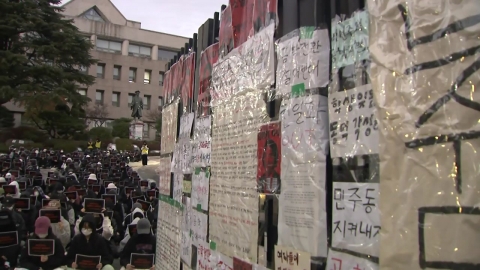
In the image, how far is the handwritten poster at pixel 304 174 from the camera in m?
1.89

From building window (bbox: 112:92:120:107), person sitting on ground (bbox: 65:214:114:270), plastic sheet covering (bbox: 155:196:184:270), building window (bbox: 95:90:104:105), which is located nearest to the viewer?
plastic sheet covering (bbox: 155:196:184:270)

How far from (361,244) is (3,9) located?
3788cm

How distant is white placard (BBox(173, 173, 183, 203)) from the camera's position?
12.5 feet

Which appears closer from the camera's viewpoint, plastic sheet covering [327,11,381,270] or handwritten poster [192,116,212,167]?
plastic sheet covering [327,11,381,270]

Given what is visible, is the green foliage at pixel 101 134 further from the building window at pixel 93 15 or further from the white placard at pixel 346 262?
the white placard at pixel 346 262

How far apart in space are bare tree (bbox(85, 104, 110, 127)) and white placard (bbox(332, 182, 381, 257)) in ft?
166

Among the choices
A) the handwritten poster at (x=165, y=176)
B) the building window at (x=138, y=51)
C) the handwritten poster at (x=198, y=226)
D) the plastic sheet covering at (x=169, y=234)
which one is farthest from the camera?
the building window at (x=138, y=51)

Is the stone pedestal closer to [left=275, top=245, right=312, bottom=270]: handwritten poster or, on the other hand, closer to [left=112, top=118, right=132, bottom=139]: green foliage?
[left=112, top=118, right=132, bottom=139]: green foliage

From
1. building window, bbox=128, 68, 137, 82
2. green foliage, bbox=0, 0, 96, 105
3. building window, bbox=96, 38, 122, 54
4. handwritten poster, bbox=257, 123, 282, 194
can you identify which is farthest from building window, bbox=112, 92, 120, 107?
handwritten poster, bbox=257, 123, 282, 194

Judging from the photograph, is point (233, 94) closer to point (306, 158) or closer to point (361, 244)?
point (306, 158)

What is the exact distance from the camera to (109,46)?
58.3 m

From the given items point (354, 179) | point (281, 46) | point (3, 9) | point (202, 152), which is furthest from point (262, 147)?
point (3, 9)

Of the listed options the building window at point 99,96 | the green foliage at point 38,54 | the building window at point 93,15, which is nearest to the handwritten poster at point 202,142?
the green foliage at point 38,54

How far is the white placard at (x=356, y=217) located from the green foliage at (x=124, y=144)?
3977 cm
